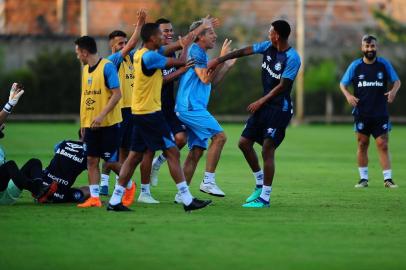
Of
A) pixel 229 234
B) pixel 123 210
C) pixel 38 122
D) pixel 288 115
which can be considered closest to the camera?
pixel 229 234

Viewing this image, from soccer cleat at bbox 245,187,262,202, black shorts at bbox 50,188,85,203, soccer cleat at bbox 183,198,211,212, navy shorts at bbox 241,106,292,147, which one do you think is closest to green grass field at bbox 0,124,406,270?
soccer cleat at bbox 183,198,211,212

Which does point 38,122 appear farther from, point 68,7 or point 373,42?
point 373,42

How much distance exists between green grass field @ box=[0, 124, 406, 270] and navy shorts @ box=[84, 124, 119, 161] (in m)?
0.81

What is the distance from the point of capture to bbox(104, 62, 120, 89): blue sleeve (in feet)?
43.7

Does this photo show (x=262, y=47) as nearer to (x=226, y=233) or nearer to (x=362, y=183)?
(x=226, y=233)

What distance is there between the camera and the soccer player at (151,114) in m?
12.8

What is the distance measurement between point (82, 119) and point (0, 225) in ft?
7.81

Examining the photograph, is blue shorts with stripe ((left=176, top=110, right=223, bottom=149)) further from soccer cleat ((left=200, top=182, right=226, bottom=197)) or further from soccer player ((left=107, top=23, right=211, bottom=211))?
soccer player ((left=107, top=23, right=211, bottom=211))

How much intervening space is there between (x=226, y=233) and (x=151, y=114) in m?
2.36

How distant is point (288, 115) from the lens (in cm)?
1399

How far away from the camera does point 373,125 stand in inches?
710

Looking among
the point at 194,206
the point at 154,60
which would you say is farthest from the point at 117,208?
the point at 154,60

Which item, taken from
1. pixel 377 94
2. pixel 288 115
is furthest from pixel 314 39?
pixel 288 115

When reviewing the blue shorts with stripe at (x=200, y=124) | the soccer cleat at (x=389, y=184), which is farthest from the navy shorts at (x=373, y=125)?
the blue shorts with stripe at (x=200, y=124)
